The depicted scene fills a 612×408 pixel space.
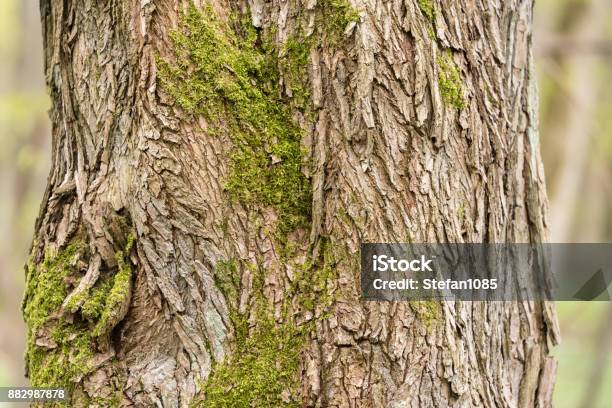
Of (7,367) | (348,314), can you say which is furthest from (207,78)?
(7,367)

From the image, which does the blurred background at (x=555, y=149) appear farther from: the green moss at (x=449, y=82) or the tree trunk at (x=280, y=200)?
the tree trunk at (x=280, y=200)

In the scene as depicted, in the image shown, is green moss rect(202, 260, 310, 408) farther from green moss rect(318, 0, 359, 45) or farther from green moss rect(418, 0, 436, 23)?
green moss rect(418, 0, 436, 23)

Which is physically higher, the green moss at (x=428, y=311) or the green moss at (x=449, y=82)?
the green moss at (x=449, y=82)

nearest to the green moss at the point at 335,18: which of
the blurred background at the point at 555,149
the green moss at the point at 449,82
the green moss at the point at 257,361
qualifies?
the green moss at the point at 449,82

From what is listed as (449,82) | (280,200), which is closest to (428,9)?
(449,82)

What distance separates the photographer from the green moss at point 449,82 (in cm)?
207

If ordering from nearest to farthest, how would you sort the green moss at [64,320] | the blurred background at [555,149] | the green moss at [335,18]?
the green moss at [335,18], the green moss at [64,320], the blurred background at [555,149]

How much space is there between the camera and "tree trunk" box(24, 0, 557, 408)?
200 cm

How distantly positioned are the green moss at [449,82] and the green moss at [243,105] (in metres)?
0.51

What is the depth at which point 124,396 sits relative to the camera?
6.90 ft

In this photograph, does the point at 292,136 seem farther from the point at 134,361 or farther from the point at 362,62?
the point at 134,361

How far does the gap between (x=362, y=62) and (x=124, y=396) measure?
139 cm

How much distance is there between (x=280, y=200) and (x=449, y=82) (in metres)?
0.70

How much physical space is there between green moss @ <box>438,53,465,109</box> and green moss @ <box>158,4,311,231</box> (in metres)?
0.51
